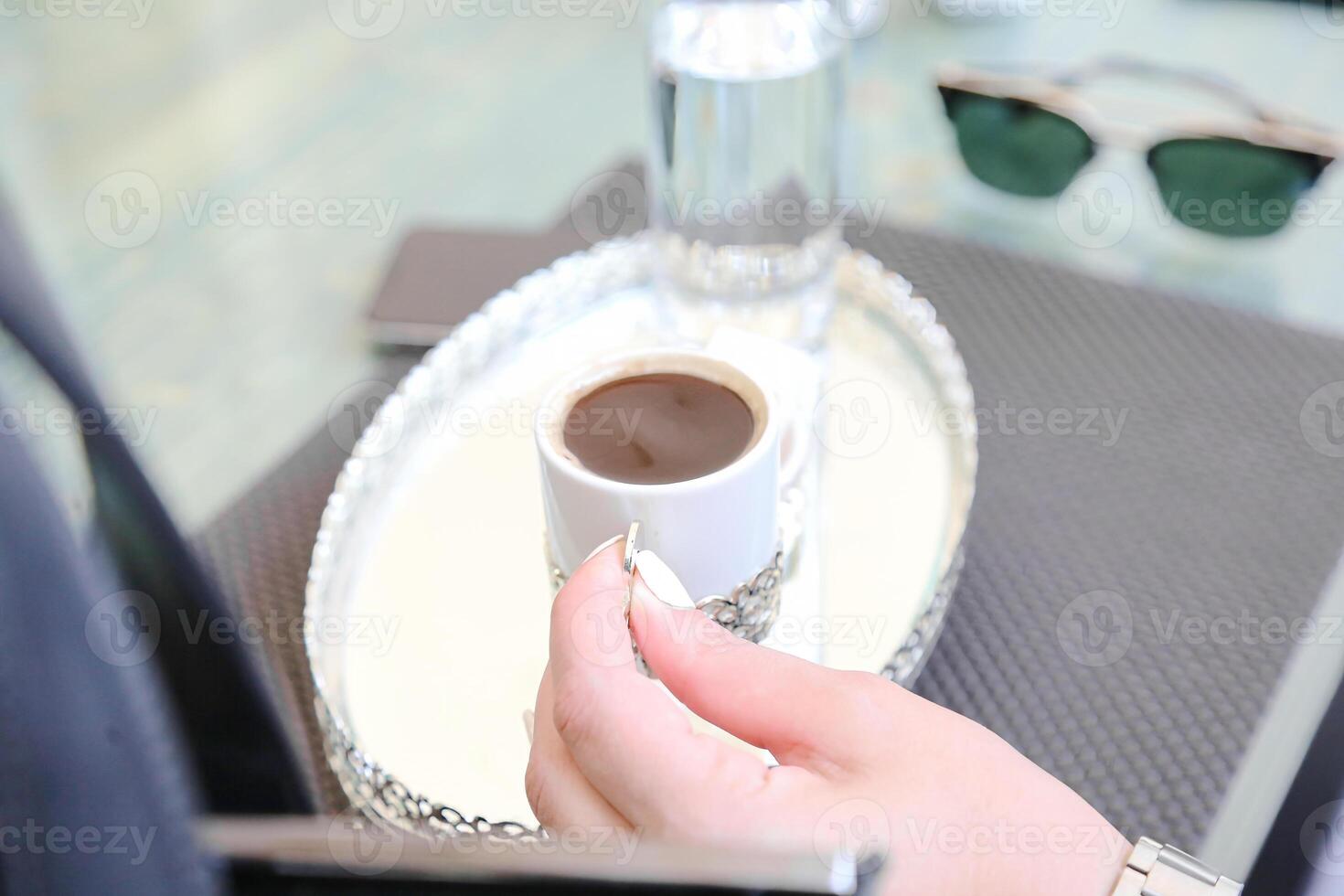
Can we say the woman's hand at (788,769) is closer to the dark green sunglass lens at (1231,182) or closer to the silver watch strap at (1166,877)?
the silver watch strap at (1166,877)

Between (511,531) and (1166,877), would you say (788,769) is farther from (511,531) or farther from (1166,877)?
(511,531)

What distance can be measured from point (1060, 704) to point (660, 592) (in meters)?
0.16

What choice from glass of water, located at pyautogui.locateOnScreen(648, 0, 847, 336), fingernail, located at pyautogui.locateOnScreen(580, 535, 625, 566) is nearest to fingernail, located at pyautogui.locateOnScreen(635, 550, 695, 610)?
fingernail, located at pyautogui.locateOnScreen(580, 535, 625, 566)

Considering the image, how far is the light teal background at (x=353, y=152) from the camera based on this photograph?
0.68 metres

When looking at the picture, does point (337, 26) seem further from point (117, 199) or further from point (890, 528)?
point (890, 528)

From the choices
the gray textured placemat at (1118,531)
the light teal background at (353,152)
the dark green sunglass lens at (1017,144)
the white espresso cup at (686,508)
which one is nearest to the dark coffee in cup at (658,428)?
the white espresso cup at (686,508)

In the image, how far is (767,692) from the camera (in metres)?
0.25

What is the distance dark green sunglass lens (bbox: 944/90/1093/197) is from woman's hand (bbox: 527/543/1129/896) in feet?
1.68

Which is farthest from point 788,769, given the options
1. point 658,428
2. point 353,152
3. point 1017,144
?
point 353,152

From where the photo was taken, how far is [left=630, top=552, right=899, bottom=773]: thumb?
247mm

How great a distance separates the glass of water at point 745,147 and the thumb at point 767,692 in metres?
0.28

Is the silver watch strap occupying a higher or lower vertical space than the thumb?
lower

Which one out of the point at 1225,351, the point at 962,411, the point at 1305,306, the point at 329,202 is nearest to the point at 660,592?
the point at 962,411

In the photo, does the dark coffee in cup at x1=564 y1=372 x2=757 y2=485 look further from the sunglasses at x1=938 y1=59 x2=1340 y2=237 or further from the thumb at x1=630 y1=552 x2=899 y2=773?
the sunglasses at x1=938 y1=59 x2=1340 y2=237
